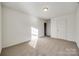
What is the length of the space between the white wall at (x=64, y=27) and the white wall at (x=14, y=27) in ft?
8.51

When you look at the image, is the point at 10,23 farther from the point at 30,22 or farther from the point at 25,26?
the point at 30,22

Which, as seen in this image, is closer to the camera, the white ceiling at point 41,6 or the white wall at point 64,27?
the white ceiling at point 41,6

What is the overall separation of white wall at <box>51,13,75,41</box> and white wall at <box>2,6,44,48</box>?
2594 mm

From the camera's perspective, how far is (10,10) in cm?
375

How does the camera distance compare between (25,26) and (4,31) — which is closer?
(4,31)

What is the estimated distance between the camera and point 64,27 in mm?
5910

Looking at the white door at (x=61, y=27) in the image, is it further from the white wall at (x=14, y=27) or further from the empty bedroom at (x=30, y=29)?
the white wall at (x=14, y=27)

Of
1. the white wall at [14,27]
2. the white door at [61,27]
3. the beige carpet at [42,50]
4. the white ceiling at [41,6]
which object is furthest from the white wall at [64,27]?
the white wall at [14,27]

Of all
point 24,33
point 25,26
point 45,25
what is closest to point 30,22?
point 25,26

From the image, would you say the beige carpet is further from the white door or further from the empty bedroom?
the white door

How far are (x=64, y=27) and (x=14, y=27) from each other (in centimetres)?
381

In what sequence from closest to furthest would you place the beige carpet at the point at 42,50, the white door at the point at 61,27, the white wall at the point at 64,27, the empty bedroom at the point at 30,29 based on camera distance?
the beige carpet at the point at 42,50, the empty bedroom at the point at 30,29, the white wall at the point at 64,27, the white door at the point at 61,27

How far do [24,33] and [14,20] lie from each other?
1299 mm

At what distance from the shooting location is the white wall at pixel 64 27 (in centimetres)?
531
